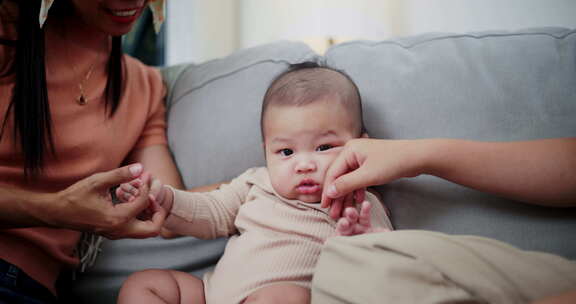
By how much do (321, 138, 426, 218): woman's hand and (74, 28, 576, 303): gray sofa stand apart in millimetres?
119

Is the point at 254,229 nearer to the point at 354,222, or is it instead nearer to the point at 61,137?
the point at 354,222

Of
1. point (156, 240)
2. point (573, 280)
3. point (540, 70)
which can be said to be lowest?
point (156, 240)

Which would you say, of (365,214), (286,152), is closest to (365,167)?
(365,214)

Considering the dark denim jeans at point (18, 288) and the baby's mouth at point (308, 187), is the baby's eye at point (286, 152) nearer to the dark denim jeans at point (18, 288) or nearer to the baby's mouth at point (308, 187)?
the baby's mouth at point (308, 187)

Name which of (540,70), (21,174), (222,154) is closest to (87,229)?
(21,174)

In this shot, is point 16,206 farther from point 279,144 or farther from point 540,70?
point 540,70

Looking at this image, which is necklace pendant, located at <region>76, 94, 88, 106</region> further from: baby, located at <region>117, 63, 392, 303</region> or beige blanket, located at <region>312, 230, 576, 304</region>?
beige blanket, located at <region>312, 230, 576, 304</region>

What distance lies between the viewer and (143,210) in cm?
94

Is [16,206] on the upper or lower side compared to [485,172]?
lower

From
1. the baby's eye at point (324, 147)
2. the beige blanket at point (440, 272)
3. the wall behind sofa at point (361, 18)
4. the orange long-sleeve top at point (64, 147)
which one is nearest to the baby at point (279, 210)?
the baby's eye at point (324, 147)

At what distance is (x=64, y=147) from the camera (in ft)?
3.38

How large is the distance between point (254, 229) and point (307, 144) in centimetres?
22

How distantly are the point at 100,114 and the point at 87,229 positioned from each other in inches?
13.0

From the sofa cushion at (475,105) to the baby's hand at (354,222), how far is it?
18cm
